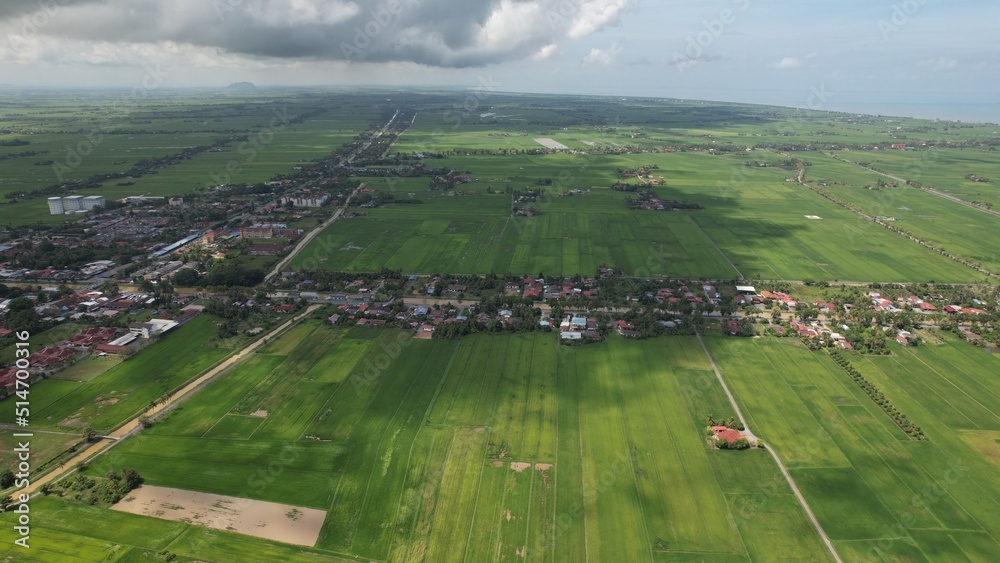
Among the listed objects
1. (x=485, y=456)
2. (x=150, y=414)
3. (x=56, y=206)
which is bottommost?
(x=150, y=414)

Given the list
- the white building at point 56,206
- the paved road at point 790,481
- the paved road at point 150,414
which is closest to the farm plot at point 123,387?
the paved road at point 150,414

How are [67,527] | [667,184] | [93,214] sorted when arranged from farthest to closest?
[667,184] → [93,214] → [67,527]

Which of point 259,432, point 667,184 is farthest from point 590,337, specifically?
point 667,184

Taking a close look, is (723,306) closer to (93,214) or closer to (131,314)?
(131,314)

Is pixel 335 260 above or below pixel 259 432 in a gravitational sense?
above

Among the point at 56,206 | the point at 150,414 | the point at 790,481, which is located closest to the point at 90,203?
the point at 56,206

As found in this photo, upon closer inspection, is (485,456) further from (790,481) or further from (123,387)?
(123,387)

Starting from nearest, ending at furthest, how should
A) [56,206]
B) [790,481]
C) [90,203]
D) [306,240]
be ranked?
1. [790,481]
2. [306,240]
3. [56,206]
4. [90,203]
